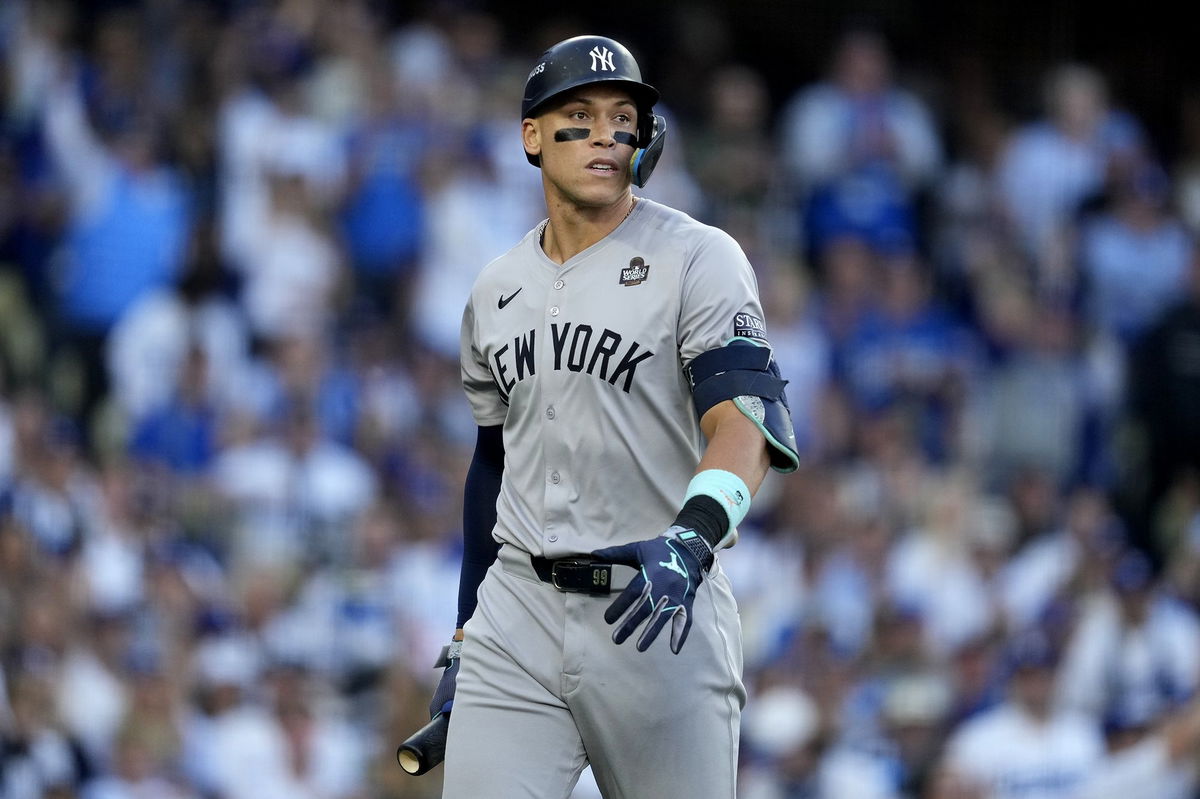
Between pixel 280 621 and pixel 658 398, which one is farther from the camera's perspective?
pixel 280 621

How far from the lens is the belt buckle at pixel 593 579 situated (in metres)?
3.67

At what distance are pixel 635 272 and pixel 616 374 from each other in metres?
0.23

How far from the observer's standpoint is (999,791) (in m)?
8.41

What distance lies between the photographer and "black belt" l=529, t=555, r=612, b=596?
3674 millimetres

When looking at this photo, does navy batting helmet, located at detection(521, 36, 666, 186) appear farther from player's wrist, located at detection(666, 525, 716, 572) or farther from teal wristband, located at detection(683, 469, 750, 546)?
player's wrist, located at detection(666, 525, 716, 572)

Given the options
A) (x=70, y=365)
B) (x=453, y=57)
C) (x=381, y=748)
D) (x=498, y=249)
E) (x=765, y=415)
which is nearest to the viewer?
(x=765, y=415)

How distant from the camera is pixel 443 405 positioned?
9023 millimetres

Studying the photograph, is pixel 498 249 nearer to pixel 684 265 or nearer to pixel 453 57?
pixel 453 57

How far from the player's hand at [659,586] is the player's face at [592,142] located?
0.87 m

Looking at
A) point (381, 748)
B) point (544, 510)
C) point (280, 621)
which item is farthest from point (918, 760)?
point (544, 510)

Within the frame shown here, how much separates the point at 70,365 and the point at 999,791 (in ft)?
16.1

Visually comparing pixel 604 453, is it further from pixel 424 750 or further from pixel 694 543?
pixel 424 750

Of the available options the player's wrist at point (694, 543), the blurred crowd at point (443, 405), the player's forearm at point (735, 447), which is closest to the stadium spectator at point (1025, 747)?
the blurred crowd at point (443, 405)

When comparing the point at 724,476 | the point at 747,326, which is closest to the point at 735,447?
the point at 724,476
